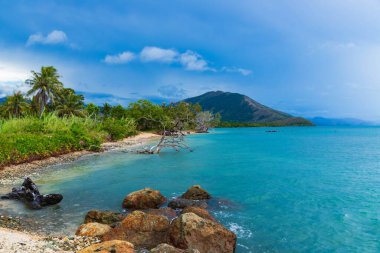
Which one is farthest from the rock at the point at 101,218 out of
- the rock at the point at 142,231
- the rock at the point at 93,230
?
the rock at the point at 142,231

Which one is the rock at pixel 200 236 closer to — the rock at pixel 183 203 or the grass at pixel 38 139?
the rock at pixel 183 203

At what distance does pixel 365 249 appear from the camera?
11672 millimetres

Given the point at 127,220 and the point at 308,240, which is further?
the point at 308,240

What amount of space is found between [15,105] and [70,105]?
1225 centimetres

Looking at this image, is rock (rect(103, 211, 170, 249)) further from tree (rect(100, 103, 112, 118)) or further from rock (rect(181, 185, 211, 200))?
tree (rect(100, 103, 112, 118))

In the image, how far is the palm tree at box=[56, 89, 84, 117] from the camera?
74.8m

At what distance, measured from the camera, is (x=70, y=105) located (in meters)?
77.2

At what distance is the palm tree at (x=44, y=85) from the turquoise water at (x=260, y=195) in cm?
4073

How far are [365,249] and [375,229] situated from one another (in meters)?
2.82

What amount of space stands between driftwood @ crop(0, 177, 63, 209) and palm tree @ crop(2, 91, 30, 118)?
6208cm

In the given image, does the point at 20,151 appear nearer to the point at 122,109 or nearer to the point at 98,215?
the point at 98,215

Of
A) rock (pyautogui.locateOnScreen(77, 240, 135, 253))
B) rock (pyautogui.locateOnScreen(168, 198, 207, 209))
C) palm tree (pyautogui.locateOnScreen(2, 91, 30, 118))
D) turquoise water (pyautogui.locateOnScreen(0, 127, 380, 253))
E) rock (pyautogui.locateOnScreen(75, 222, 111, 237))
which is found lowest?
turquoise water (pyautogui.locateOnScreen(0, 127, 380, 253))

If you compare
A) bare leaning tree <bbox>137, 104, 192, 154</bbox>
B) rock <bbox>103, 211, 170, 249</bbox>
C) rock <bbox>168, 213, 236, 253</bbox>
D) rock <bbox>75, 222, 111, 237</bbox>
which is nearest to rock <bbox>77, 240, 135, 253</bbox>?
rock <bbox>103, 211, 170, 249</bbox>

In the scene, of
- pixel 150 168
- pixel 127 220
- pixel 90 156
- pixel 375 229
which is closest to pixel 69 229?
pixel 127 220
